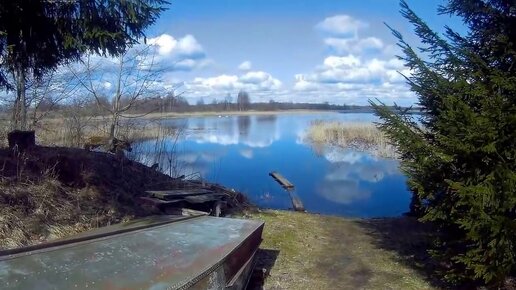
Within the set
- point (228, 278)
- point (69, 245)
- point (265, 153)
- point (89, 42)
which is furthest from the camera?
point (265, 153)

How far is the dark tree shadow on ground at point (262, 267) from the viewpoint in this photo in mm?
6359

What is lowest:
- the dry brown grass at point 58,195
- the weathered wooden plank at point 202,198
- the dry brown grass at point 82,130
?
the weathered wooden plank at point 202,198

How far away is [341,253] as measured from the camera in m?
7.76

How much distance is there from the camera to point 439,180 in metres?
5.73

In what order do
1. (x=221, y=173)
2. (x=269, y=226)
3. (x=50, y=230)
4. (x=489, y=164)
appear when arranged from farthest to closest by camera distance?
(x=221, y=173)
(x=269, y=226)
(x=50, y=230)
(x=489, y=164)

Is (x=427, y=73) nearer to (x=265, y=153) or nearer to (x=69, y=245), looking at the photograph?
(x=69, y=245)

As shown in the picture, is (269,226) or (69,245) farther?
(269,226)

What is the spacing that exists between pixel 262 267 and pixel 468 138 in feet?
11.0

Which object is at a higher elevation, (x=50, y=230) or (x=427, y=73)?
(x=427, y=73)

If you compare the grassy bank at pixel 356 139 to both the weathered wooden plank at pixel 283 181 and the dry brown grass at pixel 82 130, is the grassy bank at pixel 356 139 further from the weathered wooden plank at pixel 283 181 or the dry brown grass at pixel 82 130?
the dry brown grass at pixel 82 130

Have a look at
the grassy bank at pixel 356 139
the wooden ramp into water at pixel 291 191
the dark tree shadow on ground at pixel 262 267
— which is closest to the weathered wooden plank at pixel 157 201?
the dark tree shadow on ground at pixel 262 267

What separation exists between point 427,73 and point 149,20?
419 cm

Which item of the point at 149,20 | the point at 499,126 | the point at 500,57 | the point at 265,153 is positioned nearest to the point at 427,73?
the point at 500,57

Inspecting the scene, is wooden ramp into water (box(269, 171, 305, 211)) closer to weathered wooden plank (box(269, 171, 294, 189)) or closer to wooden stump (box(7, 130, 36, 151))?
weathered wooden plank (box(269, 171, 294, 189))
